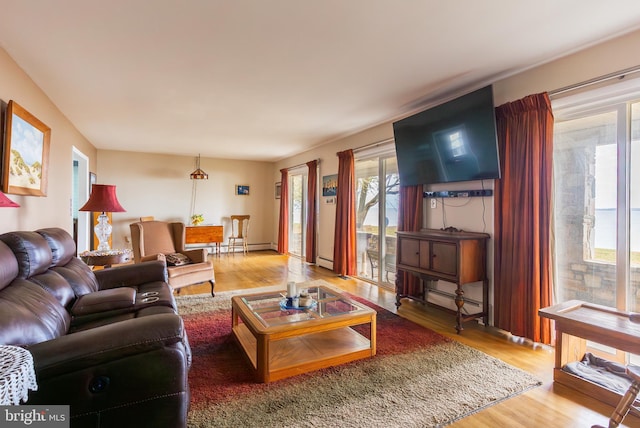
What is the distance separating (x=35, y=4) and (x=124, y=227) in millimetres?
5857

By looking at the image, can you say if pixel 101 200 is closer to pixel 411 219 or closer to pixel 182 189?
pixel 411 219

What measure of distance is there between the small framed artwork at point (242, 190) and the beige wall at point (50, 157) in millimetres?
3480

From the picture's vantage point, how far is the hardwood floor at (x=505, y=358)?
170cm

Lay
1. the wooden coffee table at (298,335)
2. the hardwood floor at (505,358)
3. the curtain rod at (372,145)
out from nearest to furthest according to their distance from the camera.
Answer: the hardwood floor at (505,358)
the wooden coffee table at (298,335)
the curtain rod at (372,145)

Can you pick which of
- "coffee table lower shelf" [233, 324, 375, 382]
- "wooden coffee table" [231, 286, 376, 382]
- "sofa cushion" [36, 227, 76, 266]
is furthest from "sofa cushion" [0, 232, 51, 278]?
"coffee table lower shelf" [233, 324, 375, 382]

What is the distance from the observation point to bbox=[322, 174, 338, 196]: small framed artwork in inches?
217

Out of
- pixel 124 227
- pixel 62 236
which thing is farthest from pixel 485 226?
pixel 124 227

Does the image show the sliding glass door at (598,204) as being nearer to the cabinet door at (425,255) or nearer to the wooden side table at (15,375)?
the cabinet door at (425,255)

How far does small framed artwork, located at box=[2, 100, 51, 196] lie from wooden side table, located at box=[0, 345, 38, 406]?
187cm

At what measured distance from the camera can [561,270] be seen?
8.45ft

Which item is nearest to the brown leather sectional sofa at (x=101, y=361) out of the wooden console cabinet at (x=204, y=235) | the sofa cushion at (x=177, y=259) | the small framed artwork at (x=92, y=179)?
the sofa cushion at (x=177, y=259)

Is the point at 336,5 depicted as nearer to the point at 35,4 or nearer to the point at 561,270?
the point at 35,4

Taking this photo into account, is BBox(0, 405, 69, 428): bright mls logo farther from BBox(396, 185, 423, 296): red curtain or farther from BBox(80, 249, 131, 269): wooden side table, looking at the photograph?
BBox(396, 185, 423, 296): red curtain

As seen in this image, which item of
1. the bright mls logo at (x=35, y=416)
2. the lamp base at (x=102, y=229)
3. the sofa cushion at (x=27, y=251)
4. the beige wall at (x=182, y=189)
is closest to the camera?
the bright mls logo at (x=35, y=416)
